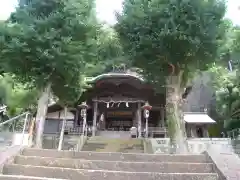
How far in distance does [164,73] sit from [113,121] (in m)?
11.9

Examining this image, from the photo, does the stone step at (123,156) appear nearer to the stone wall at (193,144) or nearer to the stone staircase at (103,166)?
the stone staircase at (103,166)

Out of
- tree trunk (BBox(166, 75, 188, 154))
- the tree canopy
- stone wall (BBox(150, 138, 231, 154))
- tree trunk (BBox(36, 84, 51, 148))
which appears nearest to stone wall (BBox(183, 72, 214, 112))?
stone wall (BBox(150, 138, 231, 154))

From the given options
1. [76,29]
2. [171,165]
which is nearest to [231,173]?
[171,165]

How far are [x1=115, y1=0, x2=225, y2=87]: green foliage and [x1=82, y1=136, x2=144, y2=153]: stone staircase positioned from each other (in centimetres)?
508

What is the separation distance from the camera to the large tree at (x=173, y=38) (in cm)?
941

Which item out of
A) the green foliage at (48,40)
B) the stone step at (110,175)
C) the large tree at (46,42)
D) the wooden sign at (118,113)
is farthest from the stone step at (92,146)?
the stone step at (110,175)

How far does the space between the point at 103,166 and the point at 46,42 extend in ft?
25.6

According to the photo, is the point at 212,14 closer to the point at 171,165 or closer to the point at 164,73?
the point at 164,73

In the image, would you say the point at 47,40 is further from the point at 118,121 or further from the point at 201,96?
the point at 201,96

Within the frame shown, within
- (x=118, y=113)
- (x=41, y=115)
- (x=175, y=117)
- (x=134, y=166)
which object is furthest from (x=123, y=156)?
(x=118, y=113)

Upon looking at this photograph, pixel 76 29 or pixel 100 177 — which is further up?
pixel 76 29

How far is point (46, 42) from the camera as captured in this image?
10.6 metres

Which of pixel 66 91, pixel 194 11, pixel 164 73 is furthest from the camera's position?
pixel 66 91

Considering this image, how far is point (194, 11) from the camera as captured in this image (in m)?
9.42
